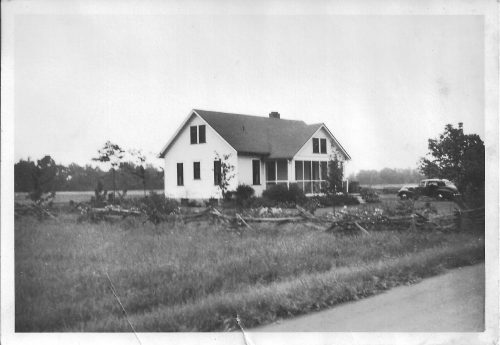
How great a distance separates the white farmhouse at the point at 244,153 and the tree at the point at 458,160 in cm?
140

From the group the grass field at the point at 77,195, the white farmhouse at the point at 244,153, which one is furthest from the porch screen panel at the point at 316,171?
the grass field at the point at 77,195

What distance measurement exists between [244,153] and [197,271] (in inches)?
125

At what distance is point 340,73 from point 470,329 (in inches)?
144

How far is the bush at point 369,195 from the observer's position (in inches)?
262

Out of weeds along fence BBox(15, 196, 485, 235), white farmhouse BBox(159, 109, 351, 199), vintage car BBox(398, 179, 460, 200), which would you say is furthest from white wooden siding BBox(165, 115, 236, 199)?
vintage car BBox(398, 179, 460, 200)

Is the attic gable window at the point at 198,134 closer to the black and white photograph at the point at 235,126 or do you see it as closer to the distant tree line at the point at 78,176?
the black and white photograph at the point at 235,126

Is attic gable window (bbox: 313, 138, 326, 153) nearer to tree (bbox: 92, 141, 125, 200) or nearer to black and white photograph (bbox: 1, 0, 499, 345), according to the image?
black and white photograph (bbox: 1, 0, 499, 345)

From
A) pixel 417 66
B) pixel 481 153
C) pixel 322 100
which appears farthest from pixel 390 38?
pixel 481 153

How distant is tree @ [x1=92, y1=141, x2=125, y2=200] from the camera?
220 inches

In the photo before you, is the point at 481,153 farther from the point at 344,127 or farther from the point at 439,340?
the point at 439,340

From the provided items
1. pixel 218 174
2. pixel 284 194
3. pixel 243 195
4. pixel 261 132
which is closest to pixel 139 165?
pixel 218 174

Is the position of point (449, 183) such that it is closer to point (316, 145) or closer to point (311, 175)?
point (316, 145)

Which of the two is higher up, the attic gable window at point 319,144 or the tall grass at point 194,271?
the attic gable window at point 319,144

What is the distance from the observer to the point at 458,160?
5.50 m
